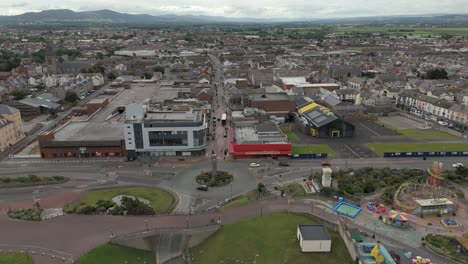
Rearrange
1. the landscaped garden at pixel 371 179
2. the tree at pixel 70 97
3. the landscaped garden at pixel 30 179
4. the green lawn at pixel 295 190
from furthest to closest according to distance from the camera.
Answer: the tree at pixel 70 97 < the landscaped garden at pixel 30 179 < the green lawn at pixel 295 190 < the landscaped garden at pixel 371 179

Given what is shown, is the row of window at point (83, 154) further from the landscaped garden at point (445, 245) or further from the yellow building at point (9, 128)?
the landscaped garden at point (445, 245)

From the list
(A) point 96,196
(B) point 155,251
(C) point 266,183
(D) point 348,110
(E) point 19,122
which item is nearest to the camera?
(B) point 155,251

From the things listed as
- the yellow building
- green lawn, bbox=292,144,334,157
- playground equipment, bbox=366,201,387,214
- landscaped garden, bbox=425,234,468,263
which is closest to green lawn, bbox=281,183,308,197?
playground equipment, bbox=366,201,387,214

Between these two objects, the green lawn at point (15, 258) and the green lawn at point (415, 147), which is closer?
the green lawn at point (15, 258)

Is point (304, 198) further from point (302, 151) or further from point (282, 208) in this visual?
point (302, 151)

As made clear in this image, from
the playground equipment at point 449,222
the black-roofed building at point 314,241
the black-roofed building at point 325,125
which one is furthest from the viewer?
the black-roofed building at point 325,125

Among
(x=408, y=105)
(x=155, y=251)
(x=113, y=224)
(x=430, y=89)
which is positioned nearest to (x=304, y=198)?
(x=155, y=251)

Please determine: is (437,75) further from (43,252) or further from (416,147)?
(43,252)

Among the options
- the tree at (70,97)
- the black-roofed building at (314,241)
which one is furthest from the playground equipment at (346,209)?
the tree at (70,97)
